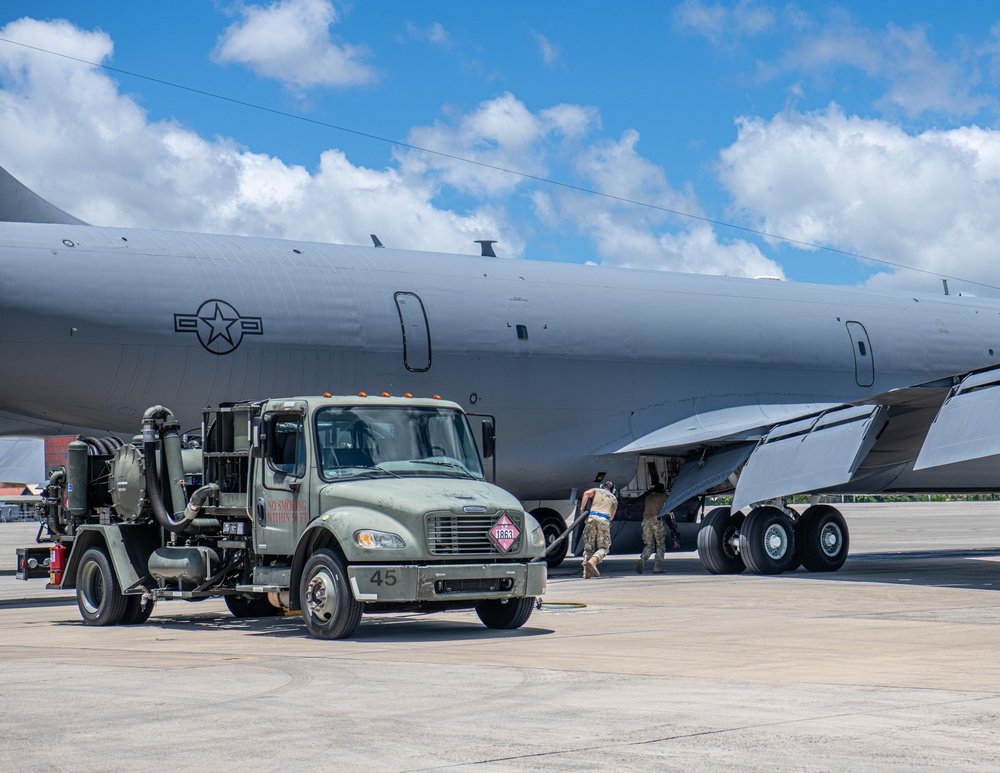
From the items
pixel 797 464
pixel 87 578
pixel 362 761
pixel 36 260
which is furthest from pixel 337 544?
pixel 797 464

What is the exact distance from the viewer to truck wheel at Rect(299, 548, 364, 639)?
12820 millimetres

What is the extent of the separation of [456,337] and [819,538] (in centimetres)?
699

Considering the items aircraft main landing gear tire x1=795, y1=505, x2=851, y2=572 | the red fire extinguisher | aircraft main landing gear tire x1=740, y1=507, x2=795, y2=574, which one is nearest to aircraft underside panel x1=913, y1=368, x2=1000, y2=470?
aircraft main landing gear tire x1=740, y1=507, x2=795, y2=574

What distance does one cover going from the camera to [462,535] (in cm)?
1307

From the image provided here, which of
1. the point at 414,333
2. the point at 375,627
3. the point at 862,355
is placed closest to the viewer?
the point at 375,627

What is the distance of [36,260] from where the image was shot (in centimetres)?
1841

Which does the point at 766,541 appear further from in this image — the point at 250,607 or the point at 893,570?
the point at 250,607

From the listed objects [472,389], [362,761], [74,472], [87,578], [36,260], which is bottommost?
[362,761]

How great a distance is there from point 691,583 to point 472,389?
4.67 meters

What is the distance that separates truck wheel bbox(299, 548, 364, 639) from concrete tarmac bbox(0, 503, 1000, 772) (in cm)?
28

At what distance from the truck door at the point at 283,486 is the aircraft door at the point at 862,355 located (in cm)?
1508

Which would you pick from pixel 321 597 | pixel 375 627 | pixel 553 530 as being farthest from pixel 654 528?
pixel 321 597

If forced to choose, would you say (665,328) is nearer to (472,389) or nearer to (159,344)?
(472,389)

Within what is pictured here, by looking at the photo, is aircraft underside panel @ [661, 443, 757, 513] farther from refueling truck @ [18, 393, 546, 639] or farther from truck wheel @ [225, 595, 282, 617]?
truck wheel @ [225, 595, 282, 617]
